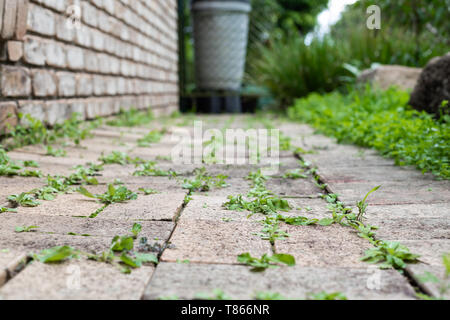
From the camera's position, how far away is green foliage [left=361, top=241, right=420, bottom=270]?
1.14 m

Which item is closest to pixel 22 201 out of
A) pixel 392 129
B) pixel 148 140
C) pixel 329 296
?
pixel 329 296

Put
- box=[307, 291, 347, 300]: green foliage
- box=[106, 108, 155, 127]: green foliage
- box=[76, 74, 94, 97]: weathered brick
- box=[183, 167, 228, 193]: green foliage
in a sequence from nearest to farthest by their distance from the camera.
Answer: box=[307, 291, 347, 300]: green foliage, box=[183, 167, 228, 193]: green foliage, box=[76, 74, 94, 97]: weathered brick, box=[106, 108, 155, 127]: green foliage

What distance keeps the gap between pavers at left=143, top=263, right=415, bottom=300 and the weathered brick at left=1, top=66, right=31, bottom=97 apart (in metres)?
1.84

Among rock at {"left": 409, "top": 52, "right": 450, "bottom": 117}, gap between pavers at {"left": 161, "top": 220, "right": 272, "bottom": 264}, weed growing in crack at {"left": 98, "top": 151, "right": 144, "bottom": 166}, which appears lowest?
gap between pavers at {"left": 161, "top": 220, "right": 272, "bottom": 264}

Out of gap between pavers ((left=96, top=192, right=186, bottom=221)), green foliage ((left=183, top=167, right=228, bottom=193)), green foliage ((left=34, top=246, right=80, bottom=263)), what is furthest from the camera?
green foliage ((left=183, top=167, right=228, bottom=193))

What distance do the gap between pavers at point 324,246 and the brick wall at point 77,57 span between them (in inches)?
72.6

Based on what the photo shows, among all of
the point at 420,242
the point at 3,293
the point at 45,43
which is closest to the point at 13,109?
the point at 45,43

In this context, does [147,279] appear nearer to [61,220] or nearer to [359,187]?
[61,220]

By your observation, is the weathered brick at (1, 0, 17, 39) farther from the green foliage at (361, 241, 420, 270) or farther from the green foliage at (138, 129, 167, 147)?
the green foliage at (361, 241, 420, 270)

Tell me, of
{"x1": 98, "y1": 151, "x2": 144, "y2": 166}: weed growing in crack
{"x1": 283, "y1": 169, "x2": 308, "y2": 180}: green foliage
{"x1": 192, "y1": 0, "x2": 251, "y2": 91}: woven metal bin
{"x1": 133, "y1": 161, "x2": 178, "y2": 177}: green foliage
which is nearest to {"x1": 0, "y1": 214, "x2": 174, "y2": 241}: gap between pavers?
{"x1": 133, "y1": 161, "x2": 178, "y2": 177}: green foliage

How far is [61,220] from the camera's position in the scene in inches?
58.1

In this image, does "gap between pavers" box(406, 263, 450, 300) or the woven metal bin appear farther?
the woven metal bin

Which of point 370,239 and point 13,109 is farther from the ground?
point 13,109

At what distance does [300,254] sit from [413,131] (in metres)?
1.86
